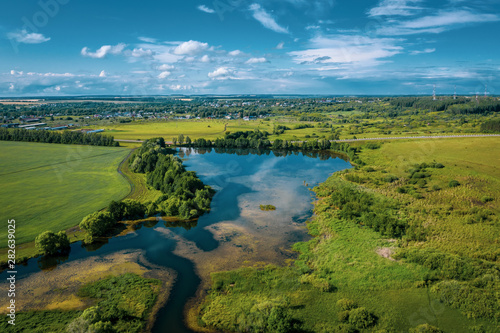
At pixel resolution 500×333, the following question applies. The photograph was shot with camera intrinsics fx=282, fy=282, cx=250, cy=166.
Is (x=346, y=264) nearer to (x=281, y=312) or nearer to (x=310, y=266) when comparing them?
(x=310, y=266)

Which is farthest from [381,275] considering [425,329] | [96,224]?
[96,224]

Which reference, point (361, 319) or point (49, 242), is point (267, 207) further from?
point (49, 242)

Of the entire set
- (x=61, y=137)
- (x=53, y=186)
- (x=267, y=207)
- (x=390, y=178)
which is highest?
(x=61, y=137)

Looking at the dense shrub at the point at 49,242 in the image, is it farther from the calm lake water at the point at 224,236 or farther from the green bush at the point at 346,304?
the green bush at the point at 346,304

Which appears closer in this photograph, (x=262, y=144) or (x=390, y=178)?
(x=390, y=178)

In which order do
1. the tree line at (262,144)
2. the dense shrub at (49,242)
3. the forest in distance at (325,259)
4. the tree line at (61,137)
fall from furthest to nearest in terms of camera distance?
1. the tree line at (61,137)
2. the tree line at (262,144)
3. the dense shrub at (49,242)
4. the forest in distance at (325,259)

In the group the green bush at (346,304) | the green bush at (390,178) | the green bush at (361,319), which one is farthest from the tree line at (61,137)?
the green bush at (361,319)

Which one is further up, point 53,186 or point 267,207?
point 53,186
